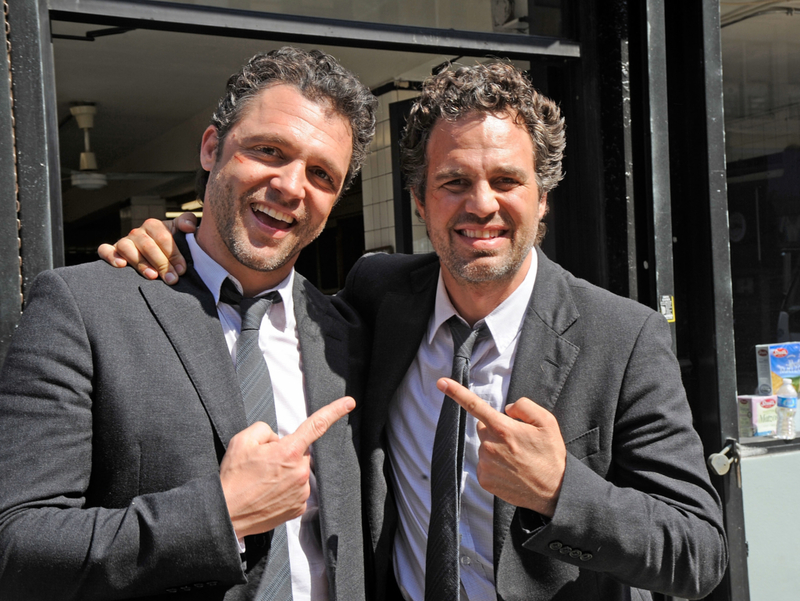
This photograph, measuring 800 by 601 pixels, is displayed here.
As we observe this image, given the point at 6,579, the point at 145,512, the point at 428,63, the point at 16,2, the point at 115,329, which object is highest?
the point at 428,63

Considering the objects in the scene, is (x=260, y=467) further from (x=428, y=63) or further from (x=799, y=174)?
(x=428, y=63)

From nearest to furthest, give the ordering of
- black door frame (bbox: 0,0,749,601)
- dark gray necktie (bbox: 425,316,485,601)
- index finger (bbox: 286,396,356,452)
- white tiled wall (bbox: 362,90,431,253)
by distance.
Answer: index finger (bbox: 286,396,356,452), dark gray necktie (bbox: 425,316,485,601), black door frame (bbox: 0,0,749,601), white tiled wall (bbox: 362,90,431,253)

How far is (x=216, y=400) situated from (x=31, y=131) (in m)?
1.22

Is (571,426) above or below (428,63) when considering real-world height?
below

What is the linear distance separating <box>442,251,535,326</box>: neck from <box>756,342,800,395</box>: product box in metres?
1.84

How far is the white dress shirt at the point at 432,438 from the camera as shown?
1830mm

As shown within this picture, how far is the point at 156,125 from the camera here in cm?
810

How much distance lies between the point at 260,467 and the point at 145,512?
24 centimetres

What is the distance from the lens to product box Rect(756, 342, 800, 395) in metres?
3.32

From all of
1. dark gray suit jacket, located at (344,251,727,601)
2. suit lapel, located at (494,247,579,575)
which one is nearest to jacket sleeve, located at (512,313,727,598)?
dark gray suit jacket, located at (344,251,727,601)

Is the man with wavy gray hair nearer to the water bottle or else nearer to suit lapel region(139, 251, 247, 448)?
suit lapel region(139, 251, 247, 448)

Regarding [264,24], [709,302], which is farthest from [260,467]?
[709,302]

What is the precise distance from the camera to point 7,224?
7.36 ft

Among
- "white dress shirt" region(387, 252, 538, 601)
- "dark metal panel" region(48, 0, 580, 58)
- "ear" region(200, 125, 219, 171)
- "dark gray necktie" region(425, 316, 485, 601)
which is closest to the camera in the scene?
"dark gray necktie" region(425, 316, 485, 601)
